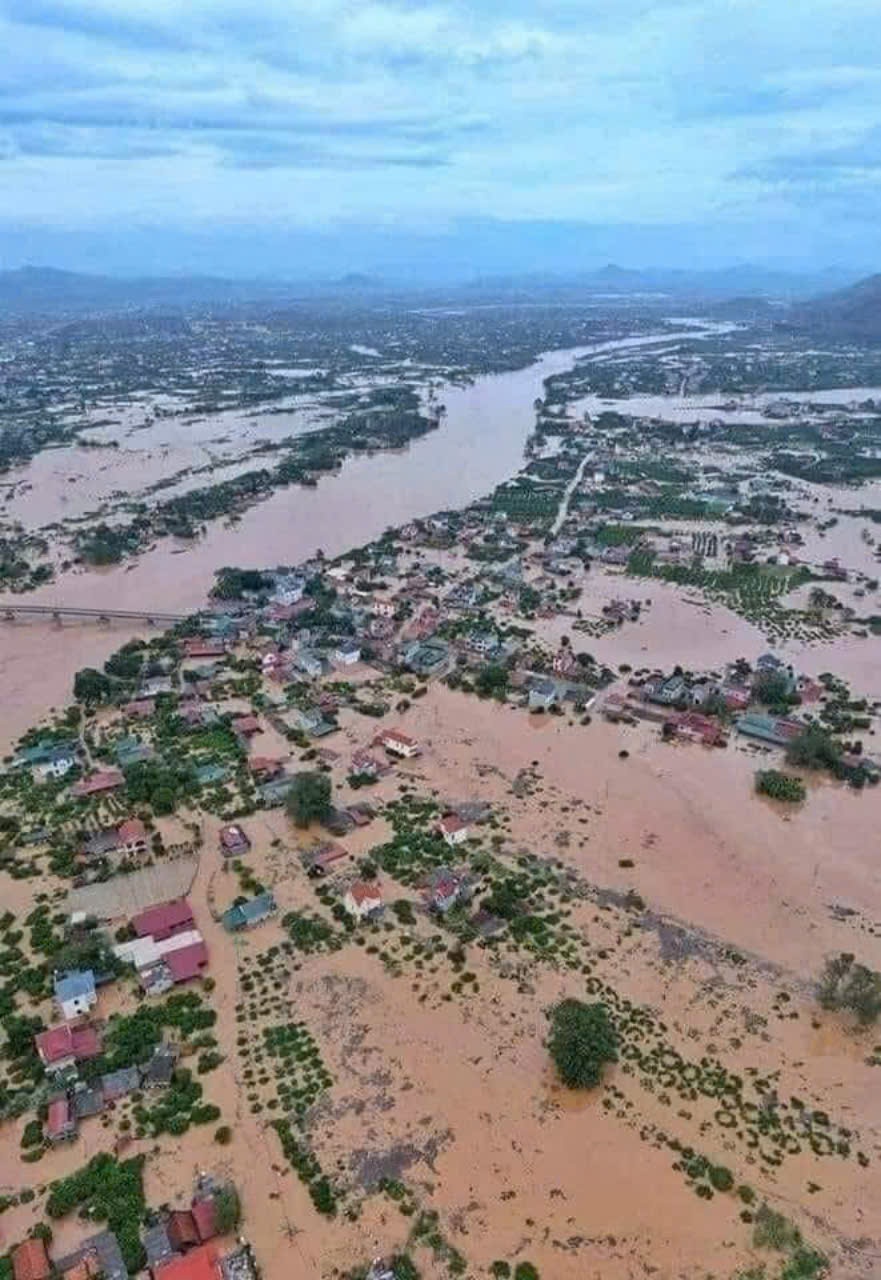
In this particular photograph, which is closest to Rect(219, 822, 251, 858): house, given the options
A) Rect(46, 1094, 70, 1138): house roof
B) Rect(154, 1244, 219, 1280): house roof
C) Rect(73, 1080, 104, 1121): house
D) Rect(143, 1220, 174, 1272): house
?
Rect(73, 1080, 104, 1121): house

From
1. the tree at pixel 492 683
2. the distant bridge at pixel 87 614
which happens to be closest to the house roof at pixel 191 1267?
the tree at pixel 492 683

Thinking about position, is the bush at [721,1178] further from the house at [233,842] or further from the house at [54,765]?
the house at [54,765]

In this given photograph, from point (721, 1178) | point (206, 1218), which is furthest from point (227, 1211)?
point (721, 1178)

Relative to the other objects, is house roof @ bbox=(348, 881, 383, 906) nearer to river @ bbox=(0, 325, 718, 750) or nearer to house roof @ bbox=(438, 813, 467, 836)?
house roof @ bbox=(438, 813, 467, 836)

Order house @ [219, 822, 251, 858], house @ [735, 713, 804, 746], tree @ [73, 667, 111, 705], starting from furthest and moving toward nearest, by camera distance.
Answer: tree @ [73, 667, 111, 705]
house @ [735, 713, 804, 746]
house @ [219, 822, 251, 858]

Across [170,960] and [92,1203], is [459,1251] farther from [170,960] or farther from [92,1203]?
[170,960]

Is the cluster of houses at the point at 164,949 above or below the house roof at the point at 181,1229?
above

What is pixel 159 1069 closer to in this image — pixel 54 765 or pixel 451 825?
pixel 451 825
